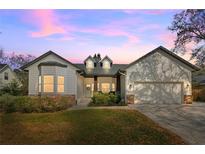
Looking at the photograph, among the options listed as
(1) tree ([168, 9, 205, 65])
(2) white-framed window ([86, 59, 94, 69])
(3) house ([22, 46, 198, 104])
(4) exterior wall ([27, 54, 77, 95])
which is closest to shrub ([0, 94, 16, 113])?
(3) house ([22, 46, 198, 104])

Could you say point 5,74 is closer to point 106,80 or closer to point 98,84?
point 98,84

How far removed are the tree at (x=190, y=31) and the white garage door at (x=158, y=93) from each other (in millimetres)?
3491

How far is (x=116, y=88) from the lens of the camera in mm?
35344

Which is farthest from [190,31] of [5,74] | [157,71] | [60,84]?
[5,74]

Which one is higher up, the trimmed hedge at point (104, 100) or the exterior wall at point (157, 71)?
the exterior wall at point (157, 71)

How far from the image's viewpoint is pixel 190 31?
25.0 m

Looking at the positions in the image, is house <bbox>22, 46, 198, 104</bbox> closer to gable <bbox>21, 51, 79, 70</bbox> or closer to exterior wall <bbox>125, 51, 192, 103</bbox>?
exterior wall <bbox>125, 51, 192, 103</bbox>

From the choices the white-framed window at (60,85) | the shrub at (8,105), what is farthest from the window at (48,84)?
the shrub at (8,105)

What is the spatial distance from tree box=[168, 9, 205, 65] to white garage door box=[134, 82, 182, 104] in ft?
11.5

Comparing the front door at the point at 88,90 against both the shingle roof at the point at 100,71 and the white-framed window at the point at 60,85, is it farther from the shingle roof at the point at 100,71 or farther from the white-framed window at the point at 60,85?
the white-framed window at the point at 60,85

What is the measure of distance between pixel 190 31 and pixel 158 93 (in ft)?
20.8

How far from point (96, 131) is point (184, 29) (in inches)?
665

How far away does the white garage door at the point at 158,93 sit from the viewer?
25359mm
